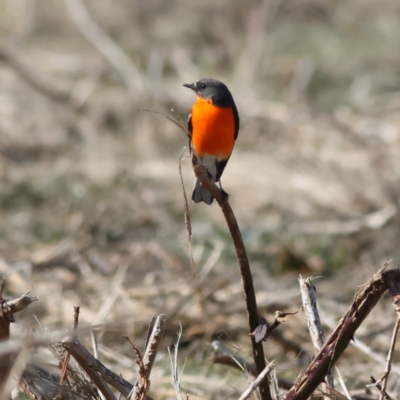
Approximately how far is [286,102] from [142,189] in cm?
361

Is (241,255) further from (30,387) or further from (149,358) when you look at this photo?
(30,387)

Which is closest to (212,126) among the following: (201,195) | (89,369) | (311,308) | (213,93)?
(213,93)

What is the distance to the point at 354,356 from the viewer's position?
467cm

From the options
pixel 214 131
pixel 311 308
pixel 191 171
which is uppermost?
pixel 191 171

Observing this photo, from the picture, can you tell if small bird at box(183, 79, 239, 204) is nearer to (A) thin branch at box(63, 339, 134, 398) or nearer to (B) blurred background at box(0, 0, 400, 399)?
(B) blurred background at box(0, 0, 400, 399)

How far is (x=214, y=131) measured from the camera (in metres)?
2.88

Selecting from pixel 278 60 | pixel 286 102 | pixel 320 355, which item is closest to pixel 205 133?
pixel 320 355

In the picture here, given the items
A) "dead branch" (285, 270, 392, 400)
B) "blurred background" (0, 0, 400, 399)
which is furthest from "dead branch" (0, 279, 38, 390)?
"dead branch" (285, 270, 392, 400)

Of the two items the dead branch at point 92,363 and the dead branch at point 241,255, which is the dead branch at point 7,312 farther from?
the dead branch at point 241,255

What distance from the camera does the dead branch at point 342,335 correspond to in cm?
213

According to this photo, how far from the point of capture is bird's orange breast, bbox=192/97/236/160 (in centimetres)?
287

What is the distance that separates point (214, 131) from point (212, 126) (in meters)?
0.03

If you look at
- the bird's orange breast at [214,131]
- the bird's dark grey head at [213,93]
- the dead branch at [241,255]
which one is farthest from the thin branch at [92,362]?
the bird's dark grey head at [213,93]

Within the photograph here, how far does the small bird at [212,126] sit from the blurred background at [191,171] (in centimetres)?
9
